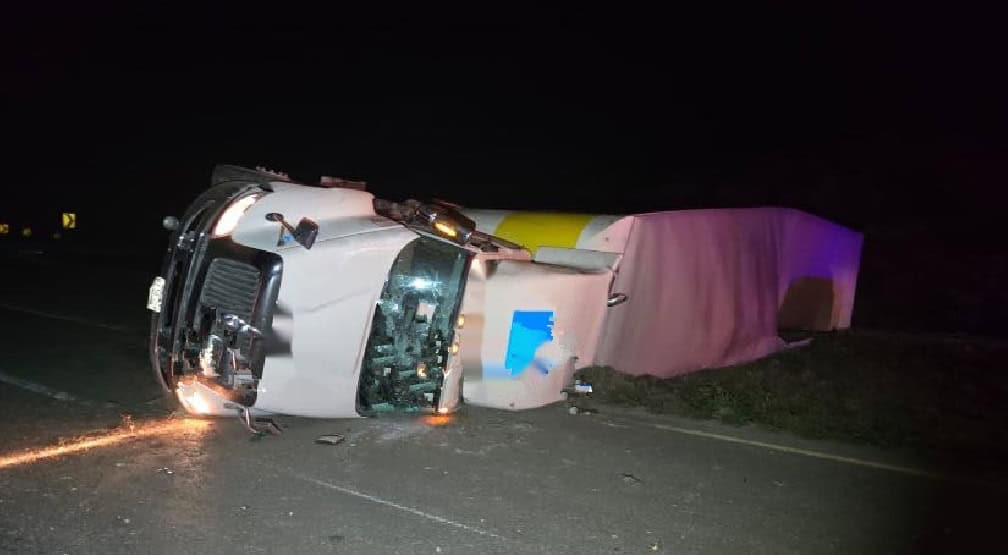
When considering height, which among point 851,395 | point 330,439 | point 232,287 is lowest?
point 330,439

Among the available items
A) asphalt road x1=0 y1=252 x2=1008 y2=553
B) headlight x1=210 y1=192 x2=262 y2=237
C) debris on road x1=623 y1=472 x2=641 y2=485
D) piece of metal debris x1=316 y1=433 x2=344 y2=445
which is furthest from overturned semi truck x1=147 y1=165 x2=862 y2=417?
debris on road x1=623 y1=472 x2=641 y2=485

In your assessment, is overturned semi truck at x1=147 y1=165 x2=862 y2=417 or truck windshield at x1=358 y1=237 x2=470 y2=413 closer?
overturned semi truck at x1=147 y1=165 x2=862 y2=417

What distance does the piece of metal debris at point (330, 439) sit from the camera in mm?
5004

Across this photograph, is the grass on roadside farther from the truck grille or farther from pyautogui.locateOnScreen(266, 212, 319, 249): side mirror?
the truck grille

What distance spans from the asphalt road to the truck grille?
3.00 ft

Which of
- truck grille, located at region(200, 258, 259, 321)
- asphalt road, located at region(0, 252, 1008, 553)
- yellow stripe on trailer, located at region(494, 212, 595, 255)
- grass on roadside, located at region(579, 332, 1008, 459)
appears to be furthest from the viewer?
yellow stripe on trailer, located at region(494, 212, 595, 255)

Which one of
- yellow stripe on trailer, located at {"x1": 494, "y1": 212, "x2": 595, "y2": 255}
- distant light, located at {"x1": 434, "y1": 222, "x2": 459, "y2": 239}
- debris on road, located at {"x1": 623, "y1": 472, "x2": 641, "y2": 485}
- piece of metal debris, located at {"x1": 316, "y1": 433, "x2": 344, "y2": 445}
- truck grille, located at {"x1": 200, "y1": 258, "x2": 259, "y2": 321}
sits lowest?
piece of metal debris, located at {"x1": 316, "y1": 433, "x2": 344, "y2": 445}

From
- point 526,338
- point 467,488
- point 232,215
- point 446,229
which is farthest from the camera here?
point 526,338

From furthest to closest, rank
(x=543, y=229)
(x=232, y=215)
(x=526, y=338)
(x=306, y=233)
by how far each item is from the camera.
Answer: (x=543, y=229) < (x=526, y=338) < (x=232, y=215) < (x=306, y=233)

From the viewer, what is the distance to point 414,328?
17.2 ft

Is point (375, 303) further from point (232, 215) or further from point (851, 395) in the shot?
point (851, 395)

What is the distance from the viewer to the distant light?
5.33 meters

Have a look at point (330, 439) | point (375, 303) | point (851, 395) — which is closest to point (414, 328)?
point (375, 303)

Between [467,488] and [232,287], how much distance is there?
1984mm
